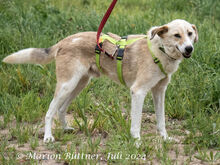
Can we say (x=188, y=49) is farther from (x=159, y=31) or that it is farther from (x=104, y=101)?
(x=104, y=101)

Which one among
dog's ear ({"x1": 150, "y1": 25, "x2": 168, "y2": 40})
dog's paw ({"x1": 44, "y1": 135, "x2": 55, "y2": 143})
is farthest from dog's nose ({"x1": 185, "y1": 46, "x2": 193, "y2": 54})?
dog's paw ({"x1": 44, "y1": 135, "x2": 55, "y2": 143})

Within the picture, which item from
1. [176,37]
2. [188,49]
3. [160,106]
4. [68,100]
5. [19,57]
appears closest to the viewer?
[188,49]

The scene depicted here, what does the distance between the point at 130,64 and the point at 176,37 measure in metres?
0.72

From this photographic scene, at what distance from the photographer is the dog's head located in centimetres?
393

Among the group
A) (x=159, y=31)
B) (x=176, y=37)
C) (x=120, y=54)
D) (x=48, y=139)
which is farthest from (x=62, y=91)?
(x=176, y=37)

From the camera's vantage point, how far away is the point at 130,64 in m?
4.46

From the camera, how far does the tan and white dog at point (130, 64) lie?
412 cm

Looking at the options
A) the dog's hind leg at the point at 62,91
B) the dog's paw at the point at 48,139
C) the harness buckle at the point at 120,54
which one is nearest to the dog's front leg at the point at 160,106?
the harness buckle at the point at 120,54

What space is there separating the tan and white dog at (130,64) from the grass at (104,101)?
10.3 inches

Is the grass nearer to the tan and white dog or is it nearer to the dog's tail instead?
the tan and white dog

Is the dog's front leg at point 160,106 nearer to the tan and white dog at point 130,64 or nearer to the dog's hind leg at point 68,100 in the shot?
the tan and white dog at point 130,64

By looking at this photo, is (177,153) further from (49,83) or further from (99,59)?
(49,83)

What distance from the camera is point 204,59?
589 cm

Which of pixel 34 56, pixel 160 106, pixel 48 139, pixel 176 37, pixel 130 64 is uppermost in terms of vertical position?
pixel 176 37
